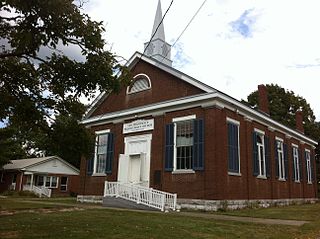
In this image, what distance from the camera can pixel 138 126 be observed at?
20781 mm

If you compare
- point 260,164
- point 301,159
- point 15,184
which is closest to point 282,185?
point 260,164

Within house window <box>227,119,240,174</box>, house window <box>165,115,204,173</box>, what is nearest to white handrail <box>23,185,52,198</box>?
house window <box>165,115,204,173</box>

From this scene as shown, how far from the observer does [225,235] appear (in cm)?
880

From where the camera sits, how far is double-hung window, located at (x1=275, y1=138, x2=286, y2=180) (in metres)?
23.5

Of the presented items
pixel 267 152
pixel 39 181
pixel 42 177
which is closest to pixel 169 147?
pixel 267 152

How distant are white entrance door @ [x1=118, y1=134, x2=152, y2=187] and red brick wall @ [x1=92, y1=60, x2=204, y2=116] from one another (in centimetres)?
227

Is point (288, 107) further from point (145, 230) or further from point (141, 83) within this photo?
point (145, 230)

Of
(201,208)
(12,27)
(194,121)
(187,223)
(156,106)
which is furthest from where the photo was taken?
(156,106)

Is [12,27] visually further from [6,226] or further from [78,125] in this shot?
[6,226]

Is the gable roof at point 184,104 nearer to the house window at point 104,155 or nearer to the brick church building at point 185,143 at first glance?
the brick church building at point 185,143

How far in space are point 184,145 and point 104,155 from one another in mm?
6697

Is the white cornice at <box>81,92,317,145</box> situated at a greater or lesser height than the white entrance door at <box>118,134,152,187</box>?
greater

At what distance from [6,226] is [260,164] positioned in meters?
15.4

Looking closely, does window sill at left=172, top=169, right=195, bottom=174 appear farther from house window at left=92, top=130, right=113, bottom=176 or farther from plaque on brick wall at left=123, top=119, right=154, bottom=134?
house window at left=92, top=130, right=113, bottom=176
